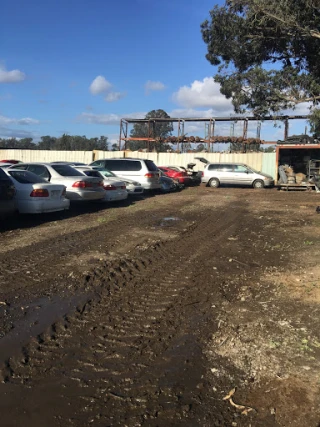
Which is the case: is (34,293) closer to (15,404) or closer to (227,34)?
(15,404)

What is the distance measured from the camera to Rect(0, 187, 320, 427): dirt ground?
2.73 m

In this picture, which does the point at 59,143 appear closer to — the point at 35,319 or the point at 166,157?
the point at 166,157

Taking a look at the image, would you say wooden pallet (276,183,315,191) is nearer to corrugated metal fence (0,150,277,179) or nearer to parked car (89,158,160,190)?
corrugated metal fence (0,150,277,179)

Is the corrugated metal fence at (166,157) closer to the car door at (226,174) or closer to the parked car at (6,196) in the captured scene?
the car door at (226,174)

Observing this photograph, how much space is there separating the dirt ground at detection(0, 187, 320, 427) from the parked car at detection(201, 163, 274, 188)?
1694cm

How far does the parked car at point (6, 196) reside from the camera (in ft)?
28.2

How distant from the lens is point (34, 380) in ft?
9.86

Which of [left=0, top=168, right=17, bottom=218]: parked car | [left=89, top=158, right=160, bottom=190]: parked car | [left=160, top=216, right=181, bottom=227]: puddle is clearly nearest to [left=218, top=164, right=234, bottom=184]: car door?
[left=89, top=158, right=160, bottom=190]: parked car

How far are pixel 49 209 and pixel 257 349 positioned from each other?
778cm

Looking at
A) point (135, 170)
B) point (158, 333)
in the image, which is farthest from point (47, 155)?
point (158, 333)

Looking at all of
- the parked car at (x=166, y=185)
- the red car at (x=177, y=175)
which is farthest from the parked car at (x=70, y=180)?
the red car at (x=177, y=175)

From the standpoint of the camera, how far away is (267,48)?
18906 millimetres

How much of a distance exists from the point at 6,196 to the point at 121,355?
6.39 metres

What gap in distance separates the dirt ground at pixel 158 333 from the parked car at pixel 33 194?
1955 millimetres
